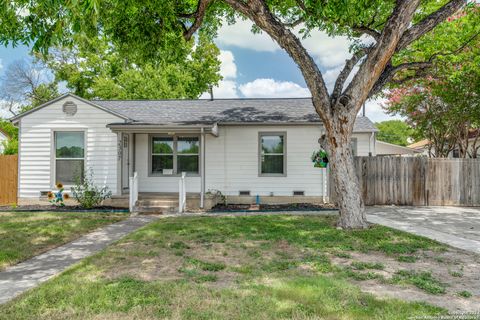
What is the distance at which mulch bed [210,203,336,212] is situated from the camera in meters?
10.4

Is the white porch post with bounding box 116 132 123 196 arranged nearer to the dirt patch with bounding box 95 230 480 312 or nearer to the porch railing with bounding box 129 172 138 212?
the porch railing with bounding box 129 172 138 212

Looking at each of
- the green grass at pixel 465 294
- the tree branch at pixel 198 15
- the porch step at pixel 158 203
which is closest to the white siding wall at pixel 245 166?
the porch step at pixel 158 203

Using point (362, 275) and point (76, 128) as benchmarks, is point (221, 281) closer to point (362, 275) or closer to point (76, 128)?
point (362, 275)

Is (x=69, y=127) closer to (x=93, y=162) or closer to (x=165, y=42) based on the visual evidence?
(x=93, y=162)

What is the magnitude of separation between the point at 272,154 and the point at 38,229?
7.72 m

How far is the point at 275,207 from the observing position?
1079 centimetres

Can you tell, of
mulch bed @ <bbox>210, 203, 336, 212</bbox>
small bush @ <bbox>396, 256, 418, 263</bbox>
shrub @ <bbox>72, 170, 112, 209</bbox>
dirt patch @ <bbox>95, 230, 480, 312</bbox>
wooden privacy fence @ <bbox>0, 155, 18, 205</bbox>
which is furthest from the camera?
wooden privacy fence @ <bbox>0, 155, 18, 205</bbox>

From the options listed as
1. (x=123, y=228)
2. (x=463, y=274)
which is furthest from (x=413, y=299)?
(x=123, y=228)

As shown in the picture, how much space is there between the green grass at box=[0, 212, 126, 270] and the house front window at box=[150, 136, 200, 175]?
278 cm

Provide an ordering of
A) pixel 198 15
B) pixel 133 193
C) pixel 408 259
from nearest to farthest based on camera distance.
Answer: pixel 408 259, pixel 198 15, pixel 133 193

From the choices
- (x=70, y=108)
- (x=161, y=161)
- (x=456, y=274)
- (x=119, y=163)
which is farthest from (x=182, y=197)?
(x=456, y=274)

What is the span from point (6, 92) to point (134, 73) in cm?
1805

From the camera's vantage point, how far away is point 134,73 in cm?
2539

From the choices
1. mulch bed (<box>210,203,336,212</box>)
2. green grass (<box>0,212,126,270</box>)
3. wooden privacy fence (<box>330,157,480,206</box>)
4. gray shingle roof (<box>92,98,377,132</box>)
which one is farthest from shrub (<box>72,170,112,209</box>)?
wooden privacy fence (<box>330,157,480,206</box>)
